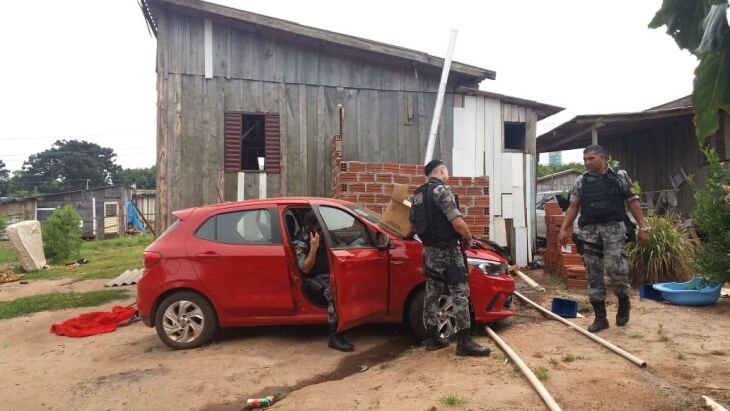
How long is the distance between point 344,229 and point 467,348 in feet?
5.43

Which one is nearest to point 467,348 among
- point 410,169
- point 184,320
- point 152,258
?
point 184,320

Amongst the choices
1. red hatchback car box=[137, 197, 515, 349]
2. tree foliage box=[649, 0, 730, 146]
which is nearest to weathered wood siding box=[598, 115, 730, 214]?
red hatchback car box=[137, 197, 515, 349]

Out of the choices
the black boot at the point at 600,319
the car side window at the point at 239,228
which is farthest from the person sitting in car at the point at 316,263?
the black boot at the point at 600,319

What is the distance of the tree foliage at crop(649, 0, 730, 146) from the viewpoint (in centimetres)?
117

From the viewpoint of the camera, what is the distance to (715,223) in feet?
18.6

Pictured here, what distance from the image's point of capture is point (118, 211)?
84.0 ft

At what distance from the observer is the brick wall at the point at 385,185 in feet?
24.3

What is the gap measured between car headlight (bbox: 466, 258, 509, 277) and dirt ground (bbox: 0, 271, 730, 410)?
63 cm

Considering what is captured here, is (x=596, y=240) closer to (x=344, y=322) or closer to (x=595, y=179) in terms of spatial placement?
(x=595, y=179)

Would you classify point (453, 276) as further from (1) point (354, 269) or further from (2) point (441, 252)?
(1) point (354, 269)

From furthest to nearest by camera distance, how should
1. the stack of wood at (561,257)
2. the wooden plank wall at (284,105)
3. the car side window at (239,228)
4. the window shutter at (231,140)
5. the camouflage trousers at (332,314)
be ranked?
the window shutter at (231,140), the wooden plank wall at (284,105), the stack of wood at (561,257), the car side window at (239,228), the camouflage trousers at (332,314)

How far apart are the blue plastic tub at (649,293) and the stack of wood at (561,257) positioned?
956 mm

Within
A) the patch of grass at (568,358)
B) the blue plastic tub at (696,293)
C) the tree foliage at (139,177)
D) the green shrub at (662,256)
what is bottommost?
the patch of grass at (568,358)

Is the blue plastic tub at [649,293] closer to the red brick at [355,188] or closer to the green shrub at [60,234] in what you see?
the red brick at [355,188]
